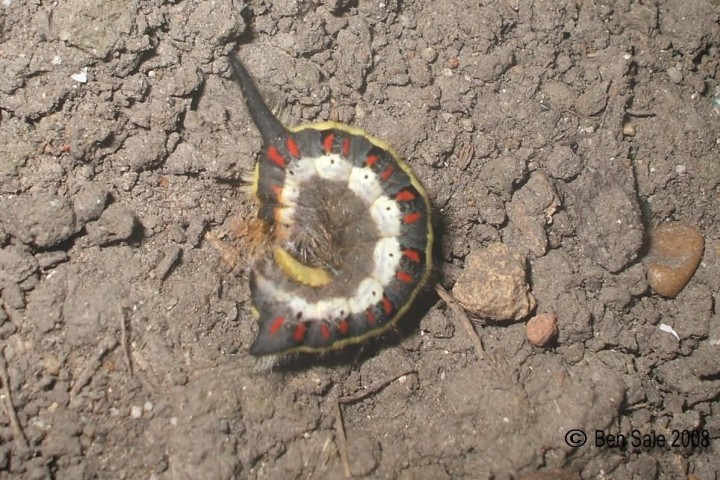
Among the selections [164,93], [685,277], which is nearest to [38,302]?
[164,93]

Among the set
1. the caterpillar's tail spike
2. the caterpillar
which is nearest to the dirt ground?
the caterpillar's tail spike

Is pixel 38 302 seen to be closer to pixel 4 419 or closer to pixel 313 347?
pixel 4 419

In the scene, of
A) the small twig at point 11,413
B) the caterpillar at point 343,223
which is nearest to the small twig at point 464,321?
the caterpillar at point 343,223

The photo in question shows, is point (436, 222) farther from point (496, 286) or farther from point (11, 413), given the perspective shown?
point (11, 413)

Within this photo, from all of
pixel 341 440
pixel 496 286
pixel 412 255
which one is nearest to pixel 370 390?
pixel 341 440

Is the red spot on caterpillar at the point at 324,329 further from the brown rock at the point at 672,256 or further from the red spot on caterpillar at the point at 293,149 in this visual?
the brown rock at the point at 672,256

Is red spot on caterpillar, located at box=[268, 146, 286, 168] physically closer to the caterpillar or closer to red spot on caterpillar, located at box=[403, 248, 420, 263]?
the caterpillar

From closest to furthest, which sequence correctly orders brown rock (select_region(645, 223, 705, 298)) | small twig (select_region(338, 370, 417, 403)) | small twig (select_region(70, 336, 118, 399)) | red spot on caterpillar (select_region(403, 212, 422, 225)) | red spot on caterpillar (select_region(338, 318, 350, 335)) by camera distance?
small twig (select_region(70, 336, 118, 399)) < red spot on caterpillar (select_region(338, 318, 350, 335)) < red spot on caterpillar (select_region(403, 212, 422, 225)) < small twig (select_region(338, 370, 417, 403)) < brown rock (select_region(645, 223, 705, 298))
